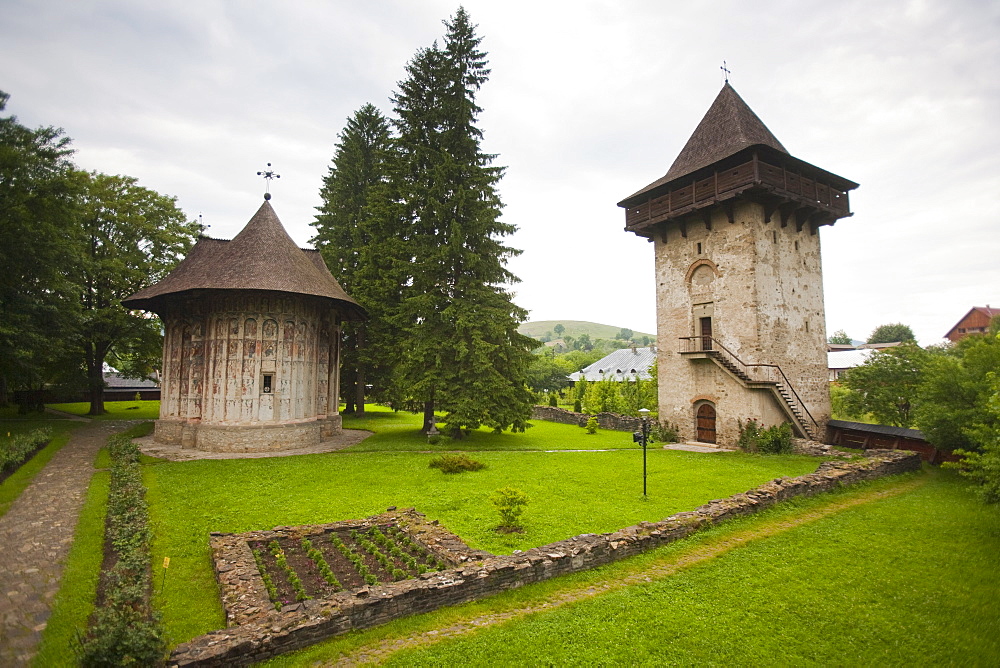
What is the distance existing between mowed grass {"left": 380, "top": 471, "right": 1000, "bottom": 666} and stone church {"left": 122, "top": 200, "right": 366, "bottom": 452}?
16112mm

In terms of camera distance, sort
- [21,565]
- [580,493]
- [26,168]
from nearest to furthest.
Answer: [21,565] < [580,493] < [26,168]

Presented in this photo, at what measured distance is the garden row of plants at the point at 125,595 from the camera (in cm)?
493

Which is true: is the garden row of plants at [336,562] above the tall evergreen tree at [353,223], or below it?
below

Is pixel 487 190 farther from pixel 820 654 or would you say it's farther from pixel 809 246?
pixel 820 654

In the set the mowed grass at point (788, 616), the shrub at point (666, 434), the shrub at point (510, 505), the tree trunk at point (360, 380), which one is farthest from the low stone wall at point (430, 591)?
the tree trunk at point (360, 380)

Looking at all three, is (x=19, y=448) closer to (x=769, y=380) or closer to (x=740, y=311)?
(x=740, y=311)

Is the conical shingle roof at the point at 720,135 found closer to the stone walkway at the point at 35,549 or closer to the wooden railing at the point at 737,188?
the wooden railing at the point at 737,188

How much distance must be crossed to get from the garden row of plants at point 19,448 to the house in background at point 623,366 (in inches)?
1695

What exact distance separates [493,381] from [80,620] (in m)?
15.1

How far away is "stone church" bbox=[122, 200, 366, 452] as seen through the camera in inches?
765

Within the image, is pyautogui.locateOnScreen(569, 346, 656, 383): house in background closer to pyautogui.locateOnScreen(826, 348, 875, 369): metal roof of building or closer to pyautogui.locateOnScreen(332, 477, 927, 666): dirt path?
pyautogui.locateOnScreen(826, 348, 875, 369): metal roof of building

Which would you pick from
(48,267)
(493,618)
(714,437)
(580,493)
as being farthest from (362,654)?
(48,267)

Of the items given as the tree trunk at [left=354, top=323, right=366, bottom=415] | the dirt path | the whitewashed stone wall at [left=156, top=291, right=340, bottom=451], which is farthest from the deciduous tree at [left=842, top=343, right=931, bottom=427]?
the tree trunk at [left=354, top=323, right=366, bottom=415]

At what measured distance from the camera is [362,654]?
18.7 feet
